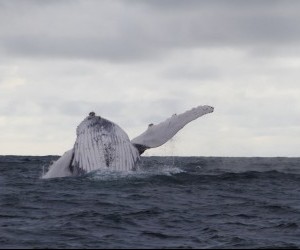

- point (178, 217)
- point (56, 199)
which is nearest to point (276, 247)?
point (178, 217)

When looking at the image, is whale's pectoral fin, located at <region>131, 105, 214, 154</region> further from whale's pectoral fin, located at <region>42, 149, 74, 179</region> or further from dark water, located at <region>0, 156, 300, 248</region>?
whale's pectoral fin, located at <region>42, 149, 74, 179</region>

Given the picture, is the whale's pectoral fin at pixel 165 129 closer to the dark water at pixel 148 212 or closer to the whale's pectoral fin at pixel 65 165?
the dark water at pixel 148 212

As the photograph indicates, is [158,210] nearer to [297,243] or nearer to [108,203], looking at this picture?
[108,203]

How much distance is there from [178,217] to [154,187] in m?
5.17

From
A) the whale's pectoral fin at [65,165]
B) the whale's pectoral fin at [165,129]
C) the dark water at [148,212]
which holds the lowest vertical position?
the dark water at [148,212]

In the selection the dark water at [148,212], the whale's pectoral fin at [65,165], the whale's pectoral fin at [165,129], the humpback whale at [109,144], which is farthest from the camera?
the whale's pectoral fin at [165,129]

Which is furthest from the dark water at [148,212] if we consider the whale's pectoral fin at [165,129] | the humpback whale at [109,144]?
the whale's pectoral fin at [165,129]

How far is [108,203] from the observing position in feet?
54.3

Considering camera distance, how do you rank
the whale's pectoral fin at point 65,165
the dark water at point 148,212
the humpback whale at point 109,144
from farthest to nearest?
the whale's pectoral fin at point 65,165, the humpback whale at point 109,144, the dark water at point 148,212

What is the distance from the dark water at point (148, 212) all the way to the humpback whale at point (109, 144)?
36cm

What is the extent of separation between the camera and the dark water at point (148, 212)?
12.2 meters

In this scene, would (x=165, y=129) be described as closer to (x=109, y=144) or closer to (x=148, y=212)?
(x=109, y=144)

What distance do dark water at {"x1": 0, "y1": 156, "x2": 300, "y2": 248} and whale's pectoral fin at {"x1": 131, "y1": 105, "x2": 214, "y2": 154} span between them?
0.94 meters

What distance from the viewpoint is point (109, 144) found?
20672mm
